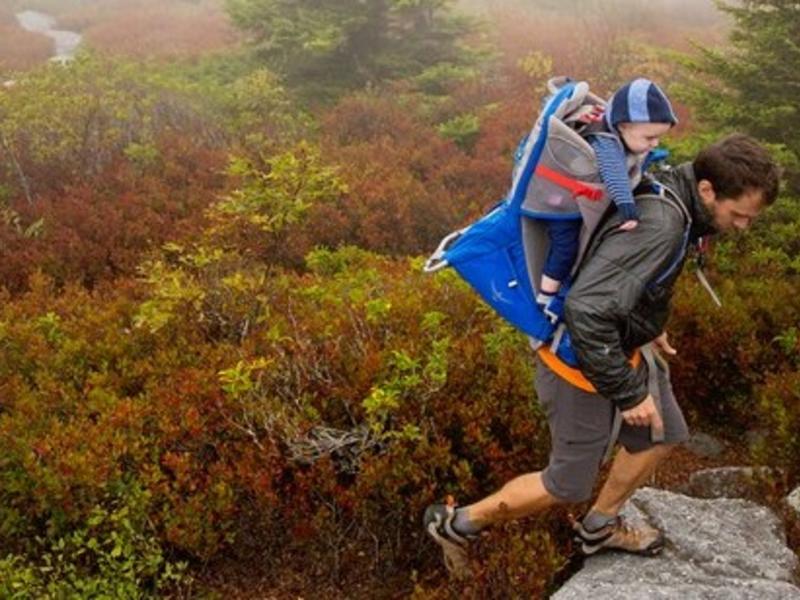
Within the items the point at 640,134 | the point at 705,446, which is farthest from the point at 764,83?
the point at 640,134

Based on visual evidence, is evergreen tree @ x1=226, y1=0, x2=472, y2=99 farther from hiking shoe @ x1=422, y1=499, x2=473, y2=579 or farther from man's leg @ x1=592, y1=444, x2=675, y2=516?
man's leg @ x1=592, y1=444, x2=675, y2=516

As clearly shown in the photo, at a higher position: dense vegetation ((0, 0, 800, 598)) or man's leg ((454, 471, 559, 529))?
man's leg ((454, 471, 559, 529))

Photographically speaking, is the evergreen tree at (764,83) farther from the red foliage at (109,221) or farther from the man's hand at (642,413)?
the red foliage at (109,221)

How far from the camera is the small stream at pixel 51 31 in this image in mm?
20328

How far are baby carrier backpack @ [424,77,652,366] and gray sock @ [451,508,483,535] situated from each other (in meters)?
0.99

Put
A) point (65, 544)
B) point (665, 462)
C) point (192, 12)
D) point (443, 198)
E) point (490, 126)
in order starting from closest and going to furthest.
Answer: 1. point (65, 544)
2. point (665, 462)
3. point (443, 198)
4. point (490, 126)
5. point (192, 12)

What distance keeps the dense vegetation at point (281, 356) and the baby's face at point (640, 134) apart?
1.91 metres

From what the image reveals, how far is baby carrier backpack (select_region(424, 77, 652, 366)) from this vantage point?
9.66 ft

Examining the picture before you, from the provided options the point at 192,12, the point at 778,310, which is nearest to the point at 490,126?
the point at 778,310

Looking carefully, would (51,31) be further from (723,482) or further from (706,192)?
(706,192)

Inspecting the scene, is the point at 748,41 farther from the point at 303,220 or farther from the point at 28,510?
the point at 28,510

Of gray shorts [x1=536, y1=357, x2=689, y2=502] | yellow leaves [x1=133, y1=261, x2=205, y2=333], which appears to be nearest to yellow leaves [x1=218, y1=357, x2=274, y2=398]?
yellow leaves [x1=133, y1=261, x2=205, y2=333]

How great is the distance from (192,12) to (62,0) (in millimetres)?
6727

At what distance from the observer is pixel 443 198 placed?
924cm
